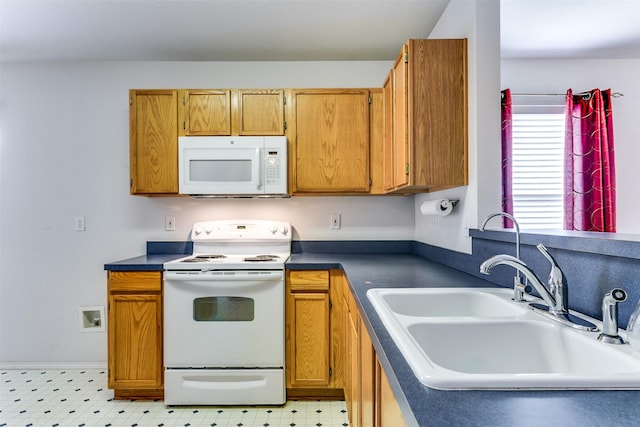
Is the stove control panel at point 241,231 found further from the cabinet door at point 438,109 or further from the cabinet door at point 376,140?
the cabinet door at point 438,109

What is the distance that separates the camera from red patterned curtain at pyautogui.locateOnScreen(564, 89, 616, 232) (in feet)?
8.63

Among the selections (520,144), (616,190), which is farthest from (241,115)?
(616,190)

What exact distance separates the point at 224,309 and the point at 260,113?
133cm

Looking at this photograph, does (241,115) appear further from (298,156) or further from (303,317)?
(303,317)

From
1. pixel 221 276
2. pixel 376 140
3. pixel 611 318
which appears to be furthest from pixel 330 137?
pixel 611 318

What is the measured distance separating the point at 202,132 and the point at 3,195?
5.61 ft

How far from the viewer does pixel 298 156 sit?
2.51 meters

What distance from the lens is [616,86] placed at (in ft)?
9.29

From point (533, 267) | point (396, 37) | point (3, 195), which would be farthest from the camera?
point (3, 195)

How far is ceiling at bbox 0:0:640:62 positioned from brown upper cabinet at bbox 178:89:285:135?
0.35 metres

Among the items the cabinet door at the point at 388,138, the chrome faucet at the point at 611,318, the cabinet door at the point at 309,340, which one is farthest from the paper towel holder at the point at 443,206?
the chrome faucet at the point at 611,318

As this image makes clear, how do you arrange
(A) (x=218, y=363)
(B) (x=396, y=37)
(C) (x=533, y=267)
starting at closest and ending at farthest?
(C) (x=533, y=267) → (A) (x=218, y=363) → (B) (x=396, y=37)

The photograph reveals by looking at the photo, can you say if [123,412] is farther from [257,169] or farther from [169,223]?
[257,169]

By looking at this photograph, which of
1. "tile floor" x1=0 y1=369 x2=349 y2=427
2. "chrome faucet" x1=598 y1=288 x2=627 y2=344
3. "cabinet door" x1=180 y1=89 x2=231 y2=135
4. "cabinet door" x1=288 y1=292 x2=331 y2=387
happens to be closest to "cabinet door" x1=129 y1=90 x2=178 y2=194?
"cabinet door" x1=180 y1=89 x2=231 y2=135
